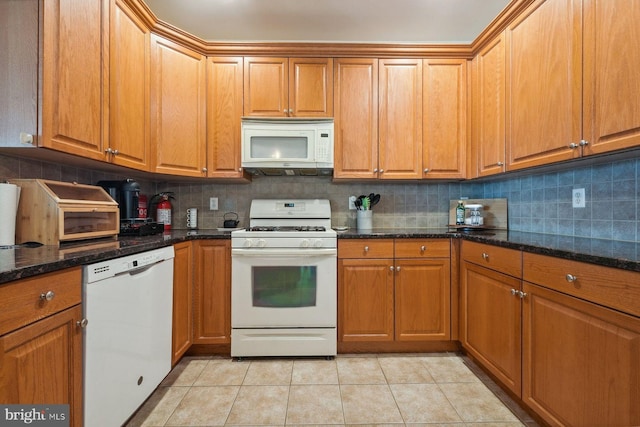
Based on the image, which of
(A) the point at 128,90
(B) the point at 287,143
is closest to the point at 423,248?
(B) the point at 287,143

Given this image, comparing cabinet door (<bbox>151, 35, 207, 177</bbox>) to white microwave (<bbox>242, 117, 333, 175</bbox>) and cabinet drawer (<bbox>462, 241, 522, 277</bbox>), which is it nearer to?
white microwave (<bbox>242, 117, 333, 175</bbox>)

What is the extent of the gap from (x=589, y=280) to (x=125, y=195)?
2.44 m

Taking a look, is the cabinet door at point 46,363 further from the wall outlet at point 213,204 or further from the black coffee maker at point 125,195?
the wall outlet at point 213,204

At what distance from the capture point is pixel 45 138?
1.25 m

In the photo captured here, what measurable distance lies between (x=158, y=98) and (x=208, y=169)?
58 centimetres

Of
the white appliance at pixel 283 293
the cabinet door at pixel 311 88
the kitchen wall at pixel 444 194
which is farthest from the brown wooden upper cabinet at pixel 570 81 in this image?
the white appliance at pixel 283 293

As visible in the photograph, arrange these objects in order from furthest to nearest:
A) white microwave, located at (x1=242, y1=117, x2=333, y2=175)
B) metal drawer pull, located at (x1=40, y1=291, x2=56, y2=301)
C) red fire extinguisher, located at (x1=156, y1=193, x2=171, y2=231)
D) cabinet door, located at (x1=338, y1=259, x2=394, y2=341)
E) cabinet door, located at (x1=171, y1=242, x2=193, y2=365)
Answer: red fire extinguisher, located at (x1=156, y1=193, x2=171, y2=231) < white microwave, located at (x1=242, y1=117, x2=333, y2=175) < cabinet door, located at (x1=338, y1=259, x2=394, y2=341) < cabinet door, located at (x1=171, y1=242, x2=193, y2=365) < metal drawer pull, located at (x1=40, y1=291, x2=56, y2=301)

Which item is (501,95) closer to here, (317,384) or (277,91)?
(277,91)

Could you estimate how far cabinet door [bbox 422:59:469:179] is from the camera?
2285mm

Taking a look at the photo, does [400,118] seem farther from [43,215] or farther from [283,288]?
[43,215]

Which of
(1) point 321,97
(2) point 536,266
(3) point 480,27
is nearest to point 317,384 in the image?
(2) point 536,266

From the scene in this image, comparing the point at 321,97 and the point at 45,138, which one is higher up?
the point at 321,97

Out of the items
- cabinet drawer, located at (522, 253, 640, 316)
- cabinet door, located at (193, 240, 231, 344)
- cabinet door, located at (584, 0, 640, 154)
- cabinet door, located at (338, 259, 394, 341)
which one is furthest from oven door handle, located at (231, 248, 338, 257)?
cabinet door, located at (584, 0, 640, 154)

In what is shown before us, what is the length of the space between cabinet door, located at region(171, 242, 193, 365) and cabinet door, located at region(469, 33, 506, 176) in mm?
2185
